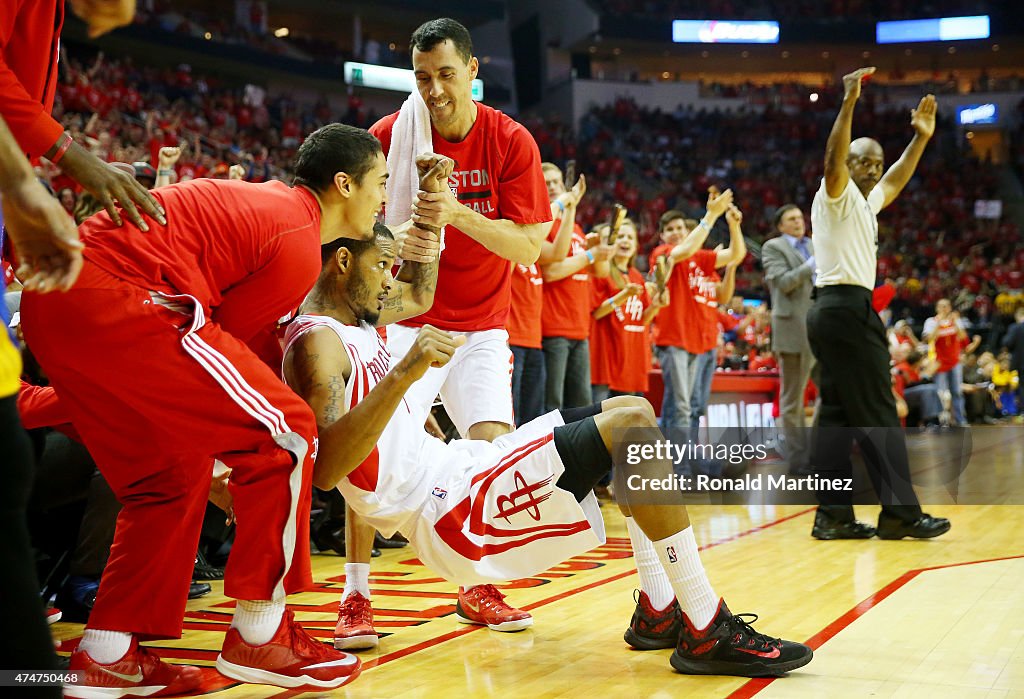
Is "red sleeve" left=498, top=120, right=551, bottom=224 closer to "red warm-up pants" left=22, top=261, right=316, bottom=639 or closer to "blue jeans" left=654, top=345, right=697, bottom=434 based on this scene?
"red warm-up pants" left=22, top=261, right=316, bottom=639

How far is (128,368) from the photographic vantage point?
2.65 meters

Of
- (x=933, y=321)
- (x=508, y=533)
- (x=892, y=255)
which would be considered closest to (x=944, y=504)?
(x=508, y=533)

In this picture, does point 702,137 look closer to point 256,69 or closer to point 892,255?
point 892,255

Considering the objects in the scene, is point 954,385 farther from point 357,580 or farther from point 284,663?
point 284,663

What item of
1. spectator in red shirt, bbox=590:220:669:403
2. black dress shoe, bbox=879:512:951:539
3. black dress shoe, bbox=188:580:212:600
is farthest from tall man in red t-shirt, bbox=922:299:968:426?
black dress shoe, bbox=188:580:212:600

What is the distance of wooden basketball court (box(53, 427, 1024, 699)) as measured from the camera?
118 inches

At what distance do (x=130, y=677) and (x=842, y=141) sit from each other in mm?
4458

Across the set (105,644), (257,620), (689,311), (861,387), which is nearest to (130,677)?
(105,644)

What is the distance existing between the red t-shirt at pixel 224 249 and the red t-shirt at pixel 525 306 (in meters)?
3.68

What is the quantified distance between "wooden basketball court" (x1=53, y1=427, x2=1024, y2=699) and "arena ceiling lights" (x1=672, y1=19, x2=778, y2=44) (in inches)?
1156

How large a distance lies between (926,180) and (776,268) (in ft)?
76.7

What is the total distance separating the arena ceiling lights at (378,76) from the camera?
26.7 meters

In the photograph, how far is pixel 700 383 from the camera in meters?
9.23

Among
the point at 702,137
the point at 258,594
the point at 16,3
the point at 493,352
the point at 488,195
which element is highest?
the point at 702,137
